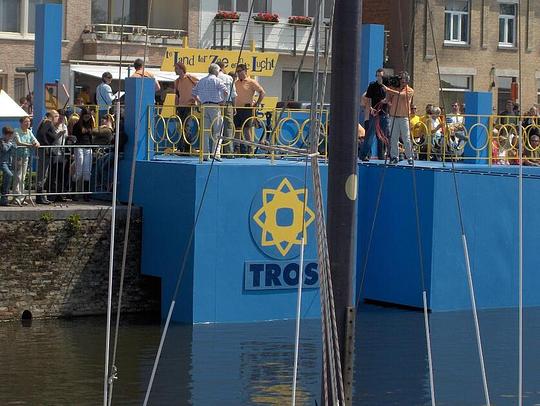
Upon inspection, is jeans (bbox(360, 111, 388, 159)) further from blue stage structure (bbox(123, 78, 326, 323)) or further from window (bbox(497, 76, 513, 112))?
window (bbox(497, 76, 513, 112))

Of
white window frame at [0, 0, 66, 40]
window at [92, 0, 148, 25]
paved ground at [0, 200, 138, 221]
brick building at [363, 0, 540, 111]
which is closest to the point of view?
paved ground at [0, 200, 138, 221]

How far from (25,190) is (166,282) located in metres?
2.63

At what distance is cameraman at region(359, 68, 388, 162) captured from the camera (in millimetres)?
24703

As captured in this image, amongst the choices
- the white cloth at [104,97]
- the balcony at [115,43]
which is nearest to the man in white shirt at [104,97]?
the white cloth at [104,97]

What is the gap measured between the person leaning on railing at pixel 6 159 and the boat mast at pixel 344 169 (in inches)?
533

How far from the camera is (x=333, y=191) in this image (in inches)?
392

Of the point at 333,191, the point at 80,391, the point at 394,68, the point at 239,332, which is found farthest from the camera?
the point at 394,68

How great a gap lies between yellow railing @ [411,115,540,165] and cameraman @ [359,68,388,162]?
0.79 m

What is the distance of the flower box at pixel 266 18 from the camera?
4594 centimetres

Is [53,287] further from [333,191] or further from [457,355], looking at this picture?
[333,191]

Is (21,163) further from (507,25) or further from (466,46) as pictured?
(507,25)

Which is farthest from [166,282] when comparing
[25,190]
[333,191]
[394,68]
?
[394,68]

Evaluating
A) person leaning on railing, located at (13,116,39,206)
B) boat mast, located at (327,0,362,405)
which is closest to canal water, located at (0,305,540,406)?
person leaning on railing, located at (13,116,39,206)

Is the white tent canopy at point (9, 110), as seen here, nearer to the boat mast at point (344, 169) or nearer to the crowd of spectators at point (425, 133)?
the crowd of spectators at point (425, 133)
